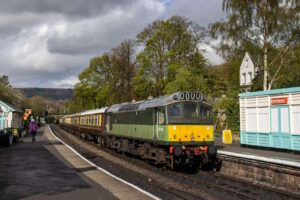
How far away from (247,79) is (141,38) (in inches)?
781

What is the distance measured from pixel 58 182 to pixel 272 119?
37.7 ft

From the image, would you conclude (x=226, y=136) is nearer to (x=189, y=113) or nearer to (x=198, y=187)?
(x=189, y=113)

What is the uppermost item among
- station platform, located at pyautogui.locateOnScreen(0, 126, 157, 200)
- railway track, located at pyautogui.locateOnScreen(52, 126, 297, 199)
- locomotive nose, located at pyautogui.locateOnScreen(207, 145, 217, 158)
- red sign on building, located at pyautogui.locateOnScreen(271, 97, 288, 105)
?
red sign on building, located at pyautogui.locateOnScreen(271, 97, 288, 105)

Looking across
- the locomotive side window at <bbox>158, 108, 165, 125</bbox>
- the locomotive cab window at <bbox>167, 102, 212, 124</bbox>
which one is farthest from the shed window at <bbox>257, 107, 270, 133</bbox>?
the locomotive side window at <bbox>158, 108, 165, 125</bbox>

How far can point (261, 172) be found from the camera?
1265cm

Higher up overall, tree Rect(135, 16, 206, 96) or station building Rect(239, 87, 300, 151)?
tree Rect(135, 16, 206, 96)

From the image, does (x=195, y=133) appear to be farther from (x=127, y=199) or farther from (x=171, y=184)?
(x=127, y=199)

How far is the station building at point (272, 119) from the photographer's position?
54.0 ft

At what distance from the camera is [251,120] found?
1983cm

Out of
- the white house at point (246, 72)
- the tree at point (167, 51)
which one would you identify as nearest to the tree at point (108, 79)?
the tree at point (167, 51)

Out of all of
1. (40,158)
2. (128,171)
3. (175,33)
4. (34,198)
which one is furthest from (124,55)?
(34,198)

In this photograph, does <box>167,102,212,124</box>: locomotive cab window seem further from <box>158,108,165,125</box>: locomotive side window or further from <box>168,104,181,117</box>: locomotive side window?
<box>158,108,165,125</box>: locomotive side window

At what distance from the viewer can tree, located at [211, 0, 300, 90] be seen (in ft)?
72.9

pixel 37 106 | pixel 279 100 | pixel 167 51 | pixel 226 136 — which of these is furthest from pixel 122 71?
pixel 37 106
